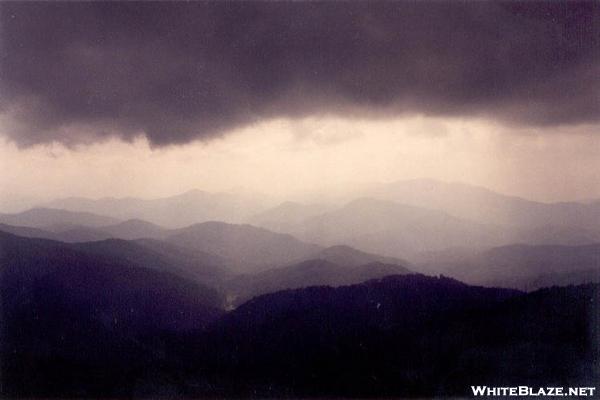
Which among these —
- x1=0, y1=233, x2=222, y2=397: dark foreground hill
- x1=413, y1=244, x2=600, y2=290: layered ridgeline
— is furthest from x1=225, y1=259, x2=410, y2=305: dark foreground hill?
x1=413, y1=244, x2=600, y2=290: layered ridgeline

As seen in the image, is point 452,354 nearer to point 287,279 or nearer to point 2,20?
point 287,279

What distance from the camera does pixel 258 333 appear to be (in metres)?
8.73

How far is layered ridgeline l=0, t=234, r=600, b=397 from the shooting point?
Answer: 7570 mm

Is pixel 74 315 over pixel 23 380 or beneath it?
over

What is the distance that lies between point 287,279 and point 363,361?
79.8 inches

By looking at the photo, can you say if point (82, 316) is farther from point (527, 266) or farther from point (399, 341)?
point (527, 266)

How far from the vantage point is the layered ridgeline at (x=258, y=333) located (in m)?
7.57

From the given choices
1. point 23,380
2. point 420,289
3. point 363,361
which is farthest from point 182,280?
→ point 420,289

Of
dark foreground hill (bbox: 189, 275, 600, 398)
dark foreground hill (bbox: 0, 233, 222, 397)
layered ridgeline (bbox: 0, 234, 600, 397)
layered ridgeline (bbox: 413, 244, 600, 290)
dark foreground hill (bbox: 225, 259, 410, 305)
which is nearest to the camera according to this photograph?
dark foreground hill (bbox: 189, 275, 600, 398)

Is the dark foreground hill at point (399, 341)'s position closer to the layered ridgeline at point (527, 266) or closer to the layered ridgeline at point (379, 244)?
the layered ridgeline at point (527, 266)

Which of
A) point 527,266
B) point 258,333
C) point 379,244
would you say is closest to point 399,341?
point 379,244

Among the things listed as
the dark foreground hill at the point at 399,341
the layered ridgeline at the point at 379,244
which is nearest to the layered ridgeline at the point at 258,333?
the dark foreground hill at the point at 399,341

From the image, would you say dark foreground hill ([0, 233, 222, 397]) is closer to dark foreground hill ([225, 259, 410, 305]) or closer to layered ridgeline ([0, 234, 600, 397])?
layered ridgeline ([0, 234, 600, 397])

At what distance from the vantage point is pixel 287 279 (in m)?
8.84
